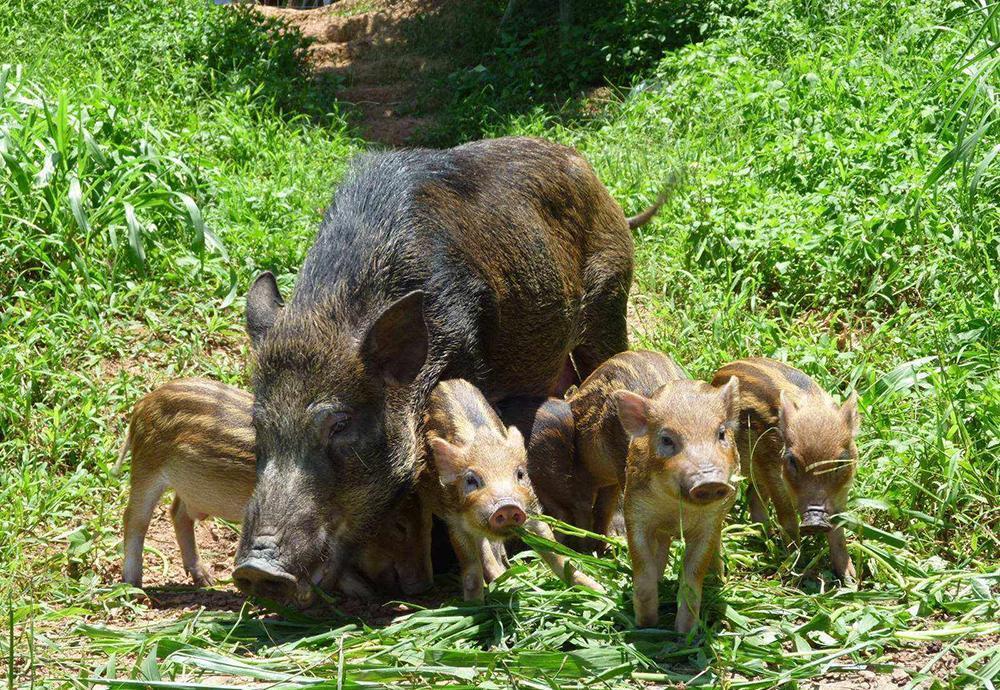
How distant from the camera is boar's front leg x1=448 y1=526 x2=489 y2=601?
429cm

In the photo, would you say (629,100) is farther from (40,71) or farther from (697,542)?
(697,542)

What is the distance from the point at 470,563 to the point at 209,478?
1.11 m

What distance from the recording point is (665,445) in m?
3.76

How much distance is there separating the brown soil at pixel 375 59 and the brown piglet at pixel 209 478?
538 cm

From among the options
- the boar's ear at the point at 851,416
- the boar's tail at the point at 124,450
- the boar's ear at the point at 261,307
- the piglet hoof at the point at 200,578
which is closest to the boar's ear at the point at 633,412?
the boar's ear at the point at 851,416

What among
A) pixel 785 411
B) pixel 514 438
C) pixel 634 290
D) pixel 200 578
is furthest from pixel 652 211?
pixel 200 578

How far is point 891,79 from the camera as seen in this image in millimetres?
7402

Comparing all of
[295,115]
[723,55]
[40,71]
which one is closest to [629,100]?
[723,55]

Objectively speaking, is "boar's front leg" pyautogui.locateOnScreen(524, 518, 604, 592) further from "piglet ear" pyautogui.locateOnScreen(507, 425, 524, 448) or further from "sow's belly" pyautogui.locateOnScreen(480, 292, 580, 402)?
"sow's belly" pyautogui.locateOnScreen(480, 292, 580, 402)

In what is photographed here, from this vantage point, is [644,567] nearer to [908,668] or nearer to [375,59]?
[908,668]

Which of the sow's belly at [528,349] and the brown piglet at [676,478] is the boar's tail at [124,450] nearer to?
the sow's belly at [528,349]

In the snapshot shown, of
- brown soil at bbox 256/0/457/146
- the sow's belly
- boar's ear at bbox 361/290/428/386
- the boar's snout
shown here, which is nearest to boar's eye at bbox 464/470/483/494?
boar's ear at bbox 361/290/428/386

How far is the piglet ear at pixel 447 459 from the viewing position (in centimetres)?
418

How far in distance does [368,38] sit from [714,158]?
20.2ft
